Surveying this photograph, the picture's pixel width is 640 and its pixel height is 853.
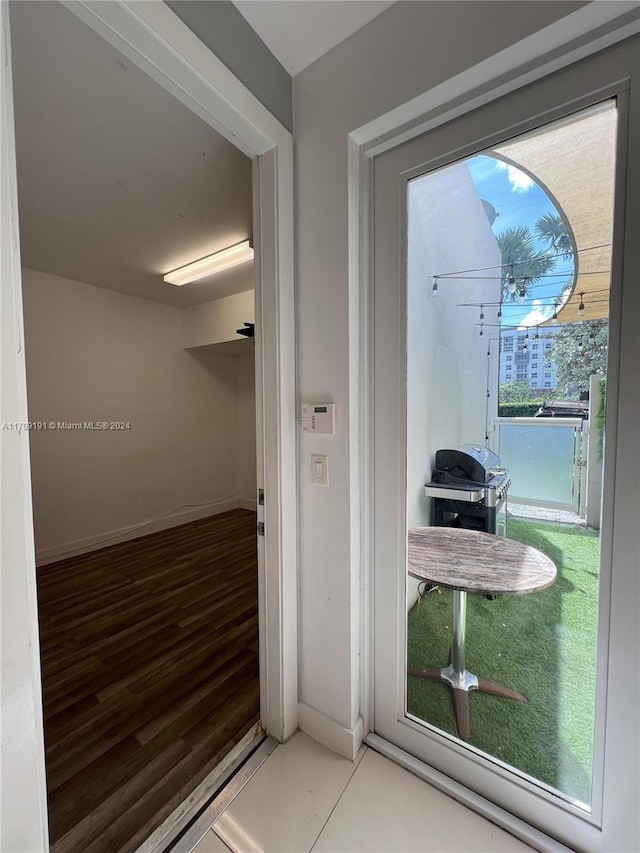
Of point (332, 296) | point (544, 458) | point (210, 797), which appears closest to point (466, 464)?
point (544, 458)

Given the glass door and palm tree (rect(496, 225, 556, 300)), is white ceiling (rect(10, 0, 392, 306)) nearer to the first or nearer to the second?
the glass door

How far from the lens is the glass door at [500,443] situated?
0.97 meters

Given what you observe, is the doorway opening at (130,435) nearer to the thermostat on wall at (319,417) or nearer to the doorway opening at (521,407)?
the doorway opening at (521,407)

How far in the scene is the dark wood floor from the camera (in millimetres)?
1172

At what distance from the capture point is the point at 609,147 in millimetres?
909

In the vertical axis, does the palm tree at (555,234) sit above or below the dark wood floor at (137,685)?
above

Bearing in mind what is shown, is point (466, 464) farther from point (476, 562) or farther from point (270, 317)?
point (270, 317)

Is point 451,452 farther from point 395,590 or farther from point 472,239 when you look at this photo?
point 472,239

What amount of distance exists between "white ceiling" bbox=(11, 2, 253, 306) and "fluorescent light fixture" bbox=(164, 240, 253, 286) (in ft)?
0.24

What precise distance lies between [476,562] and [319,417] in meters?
0.81

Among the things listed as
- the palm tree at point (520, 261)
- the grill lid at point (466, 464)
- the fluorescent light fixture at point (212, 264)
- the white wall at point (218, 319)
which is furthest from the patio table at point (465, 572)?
the white wall at point (218, 319)

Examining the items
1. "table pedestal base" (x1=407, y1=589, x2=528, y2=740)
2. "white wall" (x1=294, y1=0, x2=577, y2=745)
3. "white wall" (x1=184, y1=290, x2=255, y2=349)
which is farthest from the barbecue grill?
"white wall" (x1=184, y1=290, x2=255, y2=349)

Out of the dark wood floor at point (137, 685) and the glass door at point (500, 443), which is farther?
the dark wood floor at point (137, 685)

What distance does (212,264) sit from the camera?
279 centimetres
